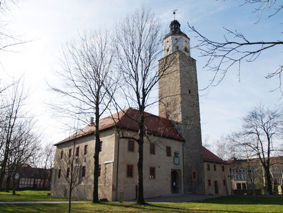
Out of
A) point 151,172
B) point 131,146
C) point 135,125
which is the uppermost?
point 135,125

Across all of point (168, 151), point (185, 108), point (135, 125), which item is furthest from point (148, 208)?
point (185, 108)

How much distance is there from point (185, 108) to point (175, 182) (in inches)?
371

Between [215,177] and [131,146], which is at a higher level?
[131,146]

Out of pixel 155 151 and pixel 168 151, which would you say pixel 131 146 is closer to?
pixel 155 151

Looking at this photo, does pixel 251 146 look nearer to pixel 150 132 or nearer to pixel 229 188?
pixel 229 188

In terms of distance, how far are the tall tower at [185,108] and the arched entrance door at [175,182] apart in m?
0.84

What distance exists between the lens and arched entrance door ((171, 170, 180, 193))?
2561cm

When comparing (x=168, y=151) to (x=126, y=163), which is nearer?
(x=126, y=163)

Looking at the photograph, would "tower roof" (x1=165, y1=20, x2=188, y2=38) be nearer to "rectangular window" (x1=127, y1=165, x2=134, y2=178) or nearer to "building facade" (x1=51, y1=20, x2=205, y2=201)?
"building facade" (x1=51, y1=20, x2=205, y2=201)

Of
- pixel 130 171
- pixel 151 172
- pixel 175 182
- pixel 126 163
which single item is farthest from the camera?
pixel 175 182

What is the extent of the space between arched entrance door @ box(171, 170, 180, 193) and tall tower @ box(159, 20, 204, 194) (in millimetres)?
844

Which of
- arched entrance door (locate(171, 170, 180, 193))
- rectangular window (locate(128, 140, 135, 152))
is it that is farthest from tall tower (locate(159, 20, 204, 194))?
rectangular window (locate(128, 140, 135, 152))

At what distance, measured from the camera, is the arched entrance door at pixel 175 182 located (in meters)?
25.6

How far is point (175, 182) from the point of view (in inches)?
1027
